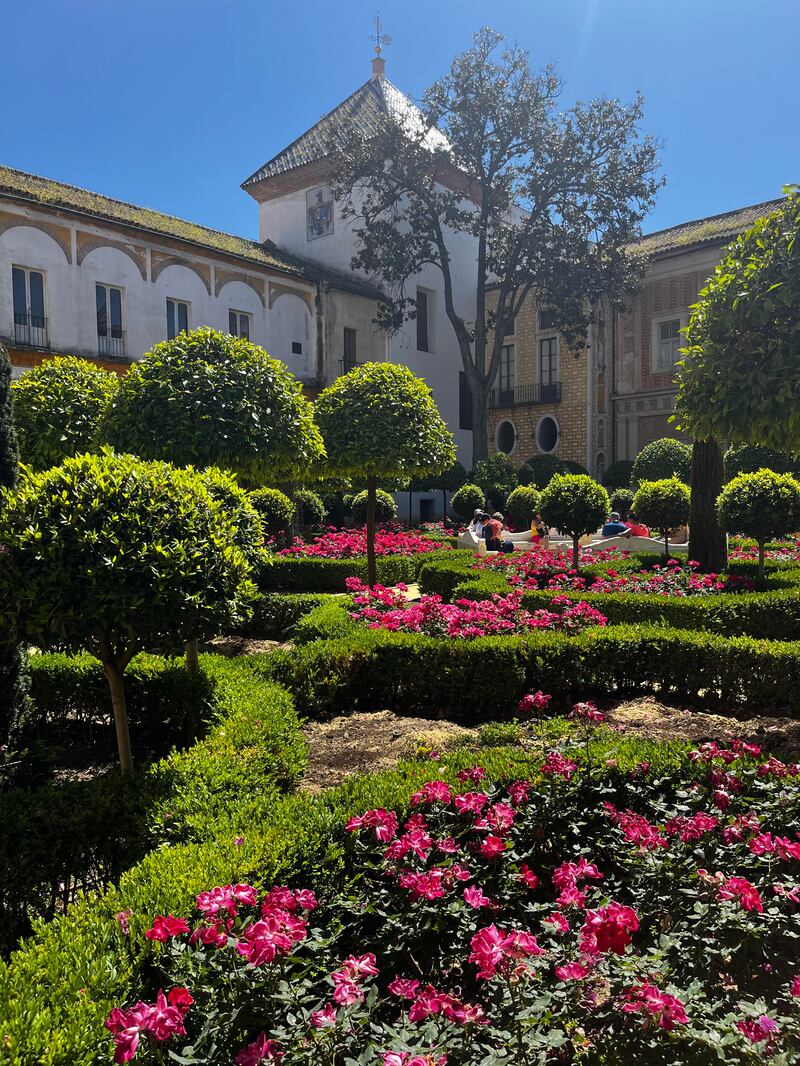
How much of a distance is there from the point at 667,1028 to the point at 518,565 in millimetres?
8154

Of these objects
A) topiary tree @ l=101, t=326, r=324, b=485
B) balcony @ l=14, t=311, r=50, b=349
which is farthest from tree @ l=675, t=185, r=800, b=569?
balcony @ l=14, t=311, r=50, b=349

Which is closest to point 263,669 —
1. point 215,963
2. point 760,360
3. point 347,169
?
point 215,963

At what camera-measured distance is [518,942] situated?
1916 millimetres

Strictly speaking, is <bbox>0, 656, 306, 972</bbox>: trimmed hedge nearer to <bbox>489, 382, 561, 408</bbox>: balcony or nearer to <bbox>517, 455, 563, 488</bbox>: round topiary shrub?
<bbox>517, 455, 563, 488</bbox>: round topiary shrub

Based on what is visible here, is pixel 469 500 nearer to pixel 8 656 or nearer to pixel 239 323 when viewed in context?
pixel 239 323

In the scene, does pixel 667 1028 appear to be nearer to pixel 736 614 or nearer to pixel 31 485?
pixel 31 485

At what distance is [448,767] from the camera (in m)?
3.52

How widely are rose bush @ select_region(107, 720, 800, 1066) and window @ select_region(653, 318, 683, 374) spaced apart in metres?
26.1

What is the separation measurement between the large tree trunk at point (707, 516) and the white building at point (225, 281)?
1455 cm

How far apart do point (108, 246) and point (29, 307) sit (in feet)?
9.20

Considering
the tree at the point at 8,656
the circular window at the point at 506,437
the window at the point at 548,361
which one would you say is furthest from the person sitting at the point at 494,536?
the circular window at the point at 506,437

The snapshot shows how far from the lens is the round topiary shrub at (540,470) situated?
2616cm

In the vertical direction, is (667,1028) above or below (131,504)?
below

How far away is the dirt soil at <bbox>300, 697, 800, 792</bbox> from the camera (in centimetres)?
443
